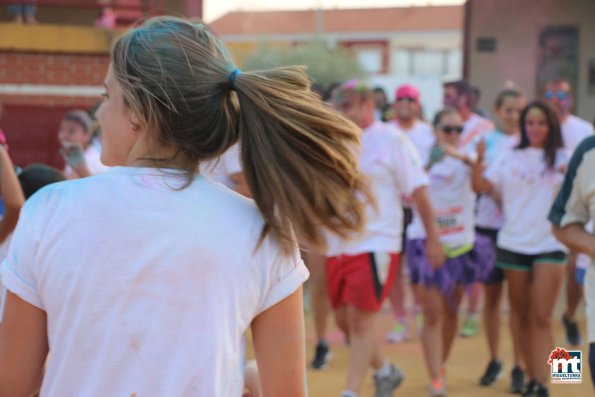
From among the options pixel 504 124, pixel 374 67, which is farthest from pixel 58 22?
pixel 374 67

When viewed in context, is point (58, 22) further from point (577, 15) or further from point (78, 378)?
point (78, 378)

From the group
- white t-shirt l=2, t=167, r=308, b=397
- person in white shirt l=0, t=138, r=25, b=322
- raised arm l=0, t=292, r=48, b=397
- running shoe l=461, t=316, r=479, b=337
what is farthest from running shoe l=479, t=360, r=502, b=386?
raised arm l=0, t=292, r=48, b=397

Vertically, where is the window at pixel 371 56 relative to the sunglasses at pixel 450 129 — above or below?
below

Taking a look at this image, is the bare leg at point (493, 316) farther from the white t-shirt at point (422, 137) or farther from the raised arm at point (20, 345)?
the raised arm at point (20, 345)

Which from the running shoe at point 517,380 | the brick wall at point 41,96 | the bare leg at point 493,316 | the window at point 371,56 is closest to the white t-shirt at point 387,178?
the bare leg at point 493,316

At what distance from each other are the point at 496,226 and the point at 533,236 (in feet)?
4.46

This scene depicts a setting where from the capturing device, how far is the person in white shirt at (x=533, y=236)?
6.39 metres

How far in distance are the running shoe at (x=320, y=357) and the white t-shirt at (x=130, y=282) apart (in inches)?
224

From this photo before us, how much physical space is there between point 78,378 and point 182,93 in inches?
23.8

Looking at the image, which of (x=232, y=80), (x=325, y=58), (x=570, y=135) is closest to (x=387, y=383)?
(x=570, y=135)

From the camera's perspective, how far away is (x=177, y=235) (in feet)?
6.19

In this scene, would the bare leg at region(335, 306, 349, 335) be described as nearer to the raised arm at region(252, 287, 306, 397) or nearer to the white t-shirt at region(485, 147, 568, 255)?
the white t-shirt at region(485, 147, 568, 255)

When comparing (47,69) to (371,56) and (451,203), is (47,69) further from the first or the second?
(371,56)

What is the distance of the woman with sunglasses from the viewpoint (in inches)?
257
